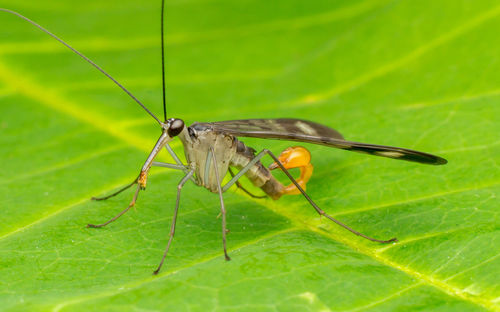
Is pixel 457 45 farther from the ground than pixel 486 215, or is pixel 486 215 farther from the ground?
pixel 457 45

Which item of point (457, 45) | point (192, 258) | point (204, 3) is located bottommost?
point (192, 258)

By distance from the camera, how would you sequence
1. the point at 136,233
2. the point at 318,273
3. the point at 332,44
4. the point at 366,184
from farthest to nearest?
the point at 332,44, the point at 366,184, the point at 136,233, the point at 318,273

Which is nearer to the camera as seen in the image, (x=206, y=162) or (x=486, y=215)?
(x=486, y=215)

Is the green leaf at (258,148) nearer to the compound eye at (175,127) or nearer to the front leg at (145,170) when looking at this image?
the front leg at (145,170)

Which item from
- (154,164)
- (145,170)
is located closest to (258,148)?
(154,164)

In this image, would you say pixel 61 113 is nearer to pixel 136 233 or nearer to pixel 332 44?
pixel 136 233

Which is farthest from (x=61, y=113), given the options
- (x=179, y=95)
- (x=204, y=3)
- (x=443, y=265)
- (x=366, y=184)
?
(x=443, y=265)

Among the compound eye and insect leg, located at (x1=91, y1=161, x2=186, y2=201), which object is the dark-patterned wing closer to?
the compound eye
